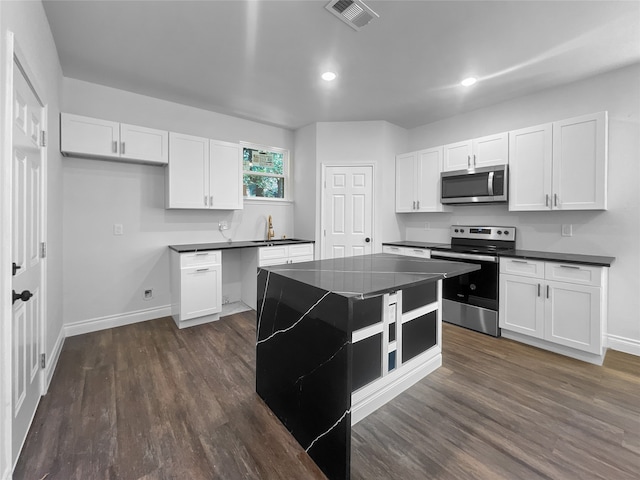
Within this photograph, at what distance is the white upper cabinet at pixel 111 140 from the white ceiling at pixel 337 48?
0.50 meters

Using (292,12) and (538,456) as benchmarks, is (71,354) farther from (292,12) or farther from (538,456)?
(538,456)

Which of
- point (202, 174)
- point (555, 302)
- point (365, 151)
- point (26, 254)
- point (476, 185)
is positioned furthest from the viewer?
point (365, 151)

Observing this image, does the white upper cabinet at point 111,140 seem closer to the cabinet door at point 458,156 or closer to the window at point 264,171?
the window at point 264,171

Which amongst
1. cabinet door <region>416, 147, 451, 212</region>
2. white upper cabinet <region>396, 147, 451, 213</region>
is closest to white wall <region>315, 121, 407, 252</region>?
white upper cabinet <region>396, 147, 451, 213</region>

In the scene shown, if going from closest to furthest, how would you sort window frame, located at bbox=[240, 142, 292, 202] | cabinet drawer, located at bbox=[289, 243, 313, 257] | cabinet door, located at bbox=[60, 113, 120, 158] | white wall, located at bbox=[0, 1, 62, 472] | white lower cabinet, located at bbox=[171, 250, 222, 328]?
white wall, located at bbox=[0, 1, 62, 472]
cabinet door, located at bbox=[60, 113, 120, 158]
white lower cabinet, located at bbox=[171, 250, 222, 328]
cabinet drawer, located at bbox=[289, 243, 313, 257]
window frame, located at bbox=[240, 142, 292, 202]

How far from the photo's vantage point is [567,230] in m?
3.21

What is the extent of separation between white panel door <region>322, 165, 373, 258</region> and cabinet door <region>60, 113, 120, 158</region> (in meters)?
2.64

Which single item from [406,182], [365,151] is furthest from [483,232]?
[365,151]

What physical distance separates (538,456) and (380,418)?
0.84 metres

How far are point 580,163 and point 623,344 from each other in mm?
1796

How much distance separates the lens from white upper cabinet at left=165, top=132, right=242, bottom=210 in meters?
3.54

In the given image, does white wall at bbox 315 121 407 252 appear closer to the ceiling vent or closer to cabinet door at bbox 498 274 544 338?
cabinet door at bbox 498 274 544 338

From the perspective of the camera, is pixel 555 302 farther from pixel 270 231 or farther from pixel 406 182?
pixel 270 231

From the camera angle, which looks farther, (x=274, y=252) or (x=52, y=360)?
(x=274, y=252)
